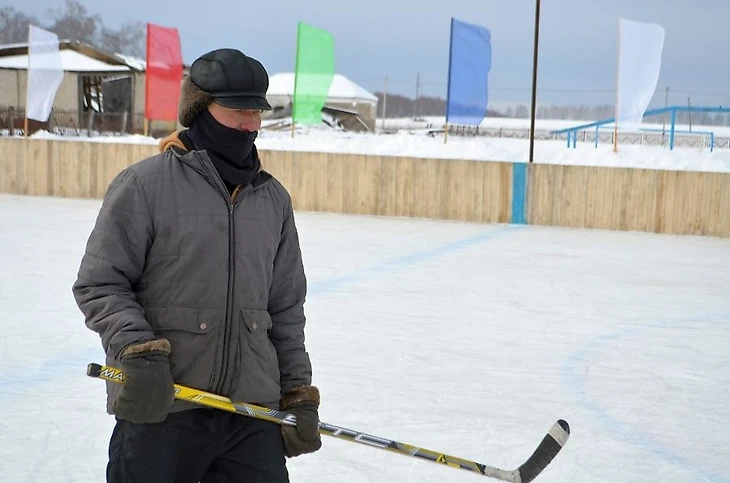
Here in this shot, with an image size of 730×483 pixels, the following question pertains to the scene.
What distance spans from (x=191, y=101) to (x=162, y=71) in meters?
16.3

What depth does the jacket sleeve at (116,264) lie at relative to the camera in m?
1.97

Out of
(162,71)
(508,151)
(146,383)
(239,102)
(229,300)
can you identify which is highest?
(162,71)

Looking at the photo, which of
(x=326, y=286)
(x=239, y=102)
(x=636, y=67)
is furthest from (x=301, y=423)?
(x=636, y=67)

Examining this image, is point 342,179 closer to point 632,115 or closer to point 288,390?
point 632,115

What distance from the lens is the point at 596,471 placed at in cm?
377

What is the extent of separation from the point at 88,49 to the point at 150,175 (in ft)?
100

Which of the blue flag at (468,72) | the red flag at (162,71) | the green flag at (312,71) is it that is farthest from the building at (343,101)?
the blue flag at (468,72)

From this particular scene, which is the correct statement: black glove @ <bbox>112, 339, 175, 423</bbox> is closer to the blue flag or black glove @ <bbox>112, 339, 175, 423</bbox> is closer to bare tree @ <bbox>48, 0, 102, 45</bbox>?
the blue flag

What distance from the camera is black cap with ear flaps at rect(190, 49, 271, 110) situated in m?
2.10

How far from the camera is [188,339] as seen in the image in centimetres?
206

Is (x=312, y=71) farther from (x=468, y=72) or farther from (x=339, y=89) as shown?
(x=339, y=89)

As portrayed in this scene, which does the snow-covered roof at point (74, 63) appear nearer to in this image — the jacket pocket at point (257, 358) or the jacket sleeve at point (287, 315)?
the jacket sleeve at point (287, 315)

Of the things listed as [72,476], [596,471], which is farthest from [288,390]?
[596,471]

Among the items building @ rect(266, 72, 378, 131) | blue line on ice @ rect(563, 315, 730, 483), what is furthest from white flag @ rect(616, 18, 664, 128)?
building @ rect(266, 72, 378, 131)
